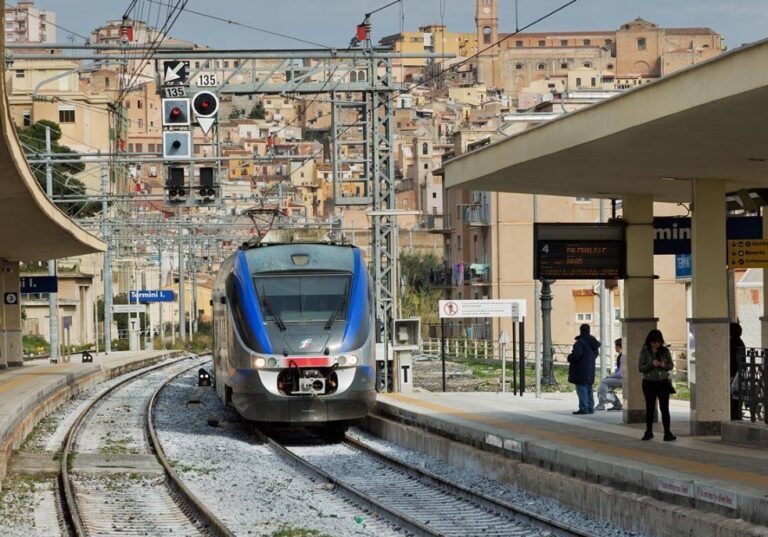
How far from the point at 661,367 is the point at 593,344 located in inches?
232

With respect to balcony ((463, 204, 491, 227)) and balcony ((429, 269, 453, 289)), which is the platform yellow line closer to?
balcony ((463, 204, 491, 227))

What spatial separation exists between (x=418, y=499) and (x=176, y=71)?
14.7 m

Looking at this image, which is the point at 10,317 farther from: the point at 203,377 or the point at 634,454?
the point at 634,454

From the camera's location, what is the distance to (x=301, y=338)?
2222 cm

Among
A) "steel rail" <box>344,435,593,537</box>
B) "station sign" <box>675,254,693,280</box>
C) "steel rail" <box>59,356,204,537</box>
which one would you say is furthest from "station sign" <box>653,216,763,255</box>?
"steel rail" <box>59,356,204,537</box>

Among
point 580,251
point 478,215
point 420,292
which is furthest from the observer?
point 420,292

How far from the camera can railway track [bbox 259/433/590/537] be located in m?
14.2

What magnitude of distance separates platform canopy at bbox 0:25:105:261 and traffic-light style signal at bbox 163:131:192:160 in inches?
95.8

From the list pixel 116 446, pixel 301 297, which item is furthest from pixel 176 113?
pixel 116 446

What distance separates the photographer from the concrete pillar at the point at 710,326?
61.2 feet

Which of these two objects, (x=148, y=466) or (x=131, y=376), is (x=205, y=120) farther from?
(x=131, y=376)

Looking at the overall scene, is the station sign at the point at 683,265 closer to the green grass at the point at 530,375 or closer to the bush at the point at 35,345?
the green grass at the point at 530,375

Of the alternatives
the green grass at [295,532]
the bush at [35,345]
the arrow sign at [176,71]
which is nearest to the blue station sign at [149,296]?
the bush at [35,345]

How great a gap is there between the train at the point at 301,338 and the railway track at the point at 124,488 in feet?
5.88
